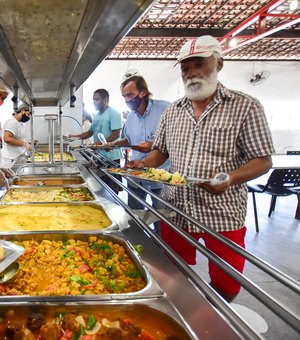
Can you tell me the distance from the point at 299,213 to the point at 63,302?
5105mm

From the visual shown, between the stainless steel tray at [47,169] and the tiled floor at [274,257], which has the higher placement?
the stainless steel tray at [47,169]

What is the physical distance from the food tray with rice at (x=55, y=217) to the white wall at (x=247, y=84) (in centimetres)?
947

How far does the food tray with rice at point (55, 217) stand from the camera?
1.60 metres

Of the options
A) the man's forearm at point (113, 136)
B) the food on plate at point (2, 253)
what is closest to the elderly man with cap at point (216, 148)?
the food on plate at point (2, 253)

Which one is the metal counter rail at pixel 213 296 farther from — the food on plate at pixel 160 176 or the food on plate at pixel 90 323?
the food on plate at pixel 160 176

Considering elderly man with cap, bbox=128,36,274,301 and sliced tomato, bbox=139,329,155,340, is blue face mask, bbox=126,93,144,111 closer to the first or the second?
elderly man with cap, bbox=128,36,274,301

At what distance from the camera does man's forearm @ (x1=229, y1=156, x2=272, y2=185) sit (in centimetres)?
171

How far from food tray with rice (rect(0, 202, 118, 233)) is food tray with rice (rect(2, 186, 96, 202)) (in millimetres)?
156

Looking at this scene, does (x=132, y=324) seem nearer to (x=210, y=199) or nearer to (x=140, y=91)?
(x=210, y=199)

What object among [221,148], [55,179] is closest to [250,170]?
[221,148]

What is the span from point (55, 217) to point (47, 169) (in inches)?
66.7

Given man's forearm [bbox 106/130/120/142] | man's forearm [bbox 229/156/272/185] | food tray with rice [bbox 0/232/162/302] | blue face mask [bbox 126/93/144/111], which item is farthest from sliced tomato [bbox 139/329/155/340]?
man's forearm [bbox 106/130/120/142]

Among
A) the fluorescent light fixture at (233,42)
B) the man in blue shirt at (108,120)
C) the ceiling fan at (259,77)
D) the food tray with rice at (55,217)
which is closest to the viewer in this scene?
the food tray with rice at (55,217)

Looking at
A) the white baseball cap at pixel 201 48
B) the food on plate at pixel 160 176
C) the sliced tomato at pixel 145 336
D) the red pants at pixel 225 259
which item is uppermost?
the white baseball cap at pixel 201 48
